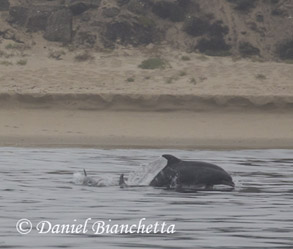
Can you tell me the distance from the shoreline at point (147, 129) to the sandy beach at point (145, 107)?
0.07ft

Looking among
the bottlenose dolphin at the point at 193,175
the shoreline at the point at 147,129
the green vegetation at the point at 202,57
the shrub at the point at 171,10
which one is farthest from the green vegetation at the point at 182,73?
the bottlenose dolphin at the point at 193,175

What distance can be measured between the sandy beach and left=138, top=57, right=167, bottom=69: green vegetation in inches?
27.5

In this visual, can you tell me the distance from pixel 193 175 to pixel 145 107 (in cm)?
1148

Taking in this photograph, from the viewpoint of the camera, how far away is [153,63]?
32562 mm

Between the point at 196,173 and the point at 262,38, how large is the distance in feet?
77.2

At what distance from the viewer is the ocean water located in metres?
10.0

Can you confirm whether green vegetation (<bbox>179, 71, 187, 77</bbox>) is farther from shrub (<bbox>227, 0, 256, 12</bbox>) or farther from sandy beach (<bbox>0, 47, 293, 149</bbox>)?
shrub (<bbox>227, 0, 256, 12</bbox>)

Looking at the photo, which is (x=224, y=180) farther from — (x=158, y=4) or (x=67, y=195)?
(x=158, y=4)

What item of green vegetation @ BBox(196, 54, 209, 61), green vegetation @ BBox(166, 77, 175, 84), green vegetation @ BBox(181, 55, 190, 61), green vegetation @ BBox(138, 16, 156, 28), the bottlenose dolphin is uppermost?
the bottlenose dolphin

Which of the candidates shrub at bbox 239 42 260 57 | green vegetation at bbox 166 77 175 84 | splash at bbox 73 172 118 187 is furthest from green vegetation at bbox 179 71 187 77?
splash at bbox 73 172 118 187

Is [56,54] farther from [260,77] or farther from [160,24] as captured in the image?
[260,77]

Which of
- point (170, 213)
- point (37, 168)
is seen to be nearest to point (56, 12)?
point (37, 168)

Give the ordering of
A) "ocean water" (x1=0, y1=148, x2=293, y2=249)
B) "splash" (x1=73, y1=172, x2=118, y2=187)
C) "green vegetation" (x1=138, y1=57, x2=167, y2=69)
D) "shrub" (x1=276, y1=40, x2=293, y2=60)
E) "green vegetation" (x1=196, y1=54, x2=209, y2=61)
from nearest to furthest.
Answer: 1. "ocean water" (x1=0, y1=148, x2=293, y2=249)
2. "splash" (x1=73, y1=172, x2=118, y2=187)
3. "green vegetation" (x1=138, y1=57, x2=167, y2=69)
4. "green vegetation" (x1=196, y1=54, x2=209, y2=61)
5. "shrub" (x1=276, y1=40, x2=293, y2=60)

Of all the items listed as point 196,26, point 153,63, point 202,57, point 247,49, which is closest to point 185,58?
point 202,57
